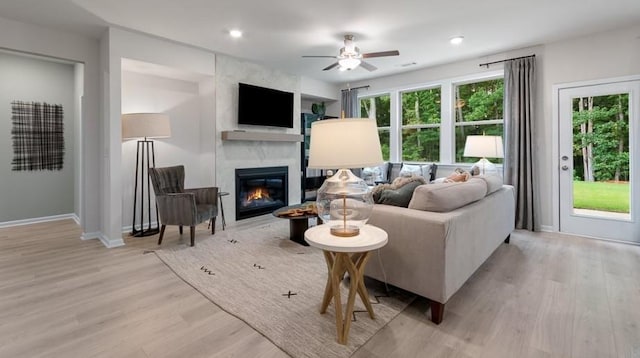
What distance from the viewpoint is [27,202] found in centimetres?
473

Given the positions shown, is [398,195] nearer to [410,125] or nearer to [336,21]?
[336,21]

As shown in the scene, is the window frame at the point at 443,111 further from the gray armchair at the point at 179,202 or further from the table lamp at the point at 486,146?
the gray armchair at the point at 179,202

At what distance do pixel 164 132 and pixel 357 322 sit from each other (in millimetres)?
3365

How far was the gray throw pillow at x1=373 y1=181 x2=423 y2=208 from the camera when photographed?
2.35 meters

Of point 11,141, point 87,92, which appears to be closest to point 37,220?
point 11,141

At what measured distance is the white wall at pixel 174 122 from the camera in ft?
14.4

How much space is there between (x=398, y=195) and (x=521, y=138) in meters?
3.17

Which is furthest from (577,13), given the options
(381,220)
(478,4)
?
(381,220)

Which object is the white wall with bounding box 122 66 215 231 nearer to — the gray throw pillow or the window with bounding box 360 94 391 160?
the gray throw pillow

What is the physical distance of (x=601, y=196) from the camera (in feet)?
13.1

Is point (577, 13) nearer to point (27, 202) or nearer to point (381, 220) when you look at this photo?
point (381, 220)

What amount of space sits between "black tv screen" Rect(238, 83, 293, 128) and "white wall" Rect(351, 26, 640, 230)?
313 cm

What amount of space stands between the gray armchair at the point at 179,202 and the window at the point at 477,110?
4.14 m

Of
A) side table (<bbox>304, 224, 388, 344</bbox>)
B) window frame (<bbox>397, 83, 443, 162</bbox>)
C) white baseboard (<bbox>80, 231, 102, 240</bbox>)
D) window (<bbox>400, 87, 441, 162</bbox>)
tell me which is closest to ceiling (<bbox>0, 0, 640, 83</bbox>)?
window frame (<bbox>397, 83, 443, 162</bbox>)
